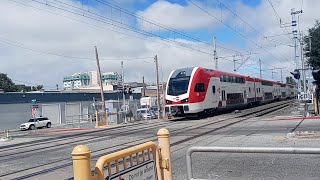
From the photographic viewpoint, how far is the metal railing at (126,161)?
11.9ft

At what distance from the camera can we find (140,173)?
15.3 ft

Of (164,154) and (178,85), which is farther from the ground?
(178,85)

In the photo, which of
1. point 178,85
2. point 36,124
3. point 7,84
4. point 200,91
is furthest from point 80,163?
point 7,84

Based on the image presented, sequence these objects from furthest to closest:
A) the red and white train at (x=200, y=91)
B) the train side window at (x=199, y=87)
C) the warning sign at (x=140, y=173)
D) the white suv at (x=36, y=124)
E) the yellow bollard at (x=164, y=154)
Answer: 1. the white suv at (x=36, y=124)
2. the train side window at (x=199, y=87)
3. the red and white train at (x=200, y=91)
4. the yellow bollard at (x=164, y=154)
5. the warning sign at (x=140, y=173)

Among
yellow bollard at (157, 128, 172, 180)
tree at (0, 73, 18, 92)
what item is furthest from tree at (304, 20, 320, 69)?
tree at (0, 73, 18, 92)

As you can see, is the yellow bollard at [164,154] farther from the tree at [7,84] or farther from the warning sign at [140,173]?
the tree at [7,84]

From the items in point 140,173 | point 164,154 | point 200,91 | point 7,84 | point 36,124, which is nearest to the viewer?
point 140,173

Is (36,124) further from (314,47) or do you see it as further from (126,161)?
(126,161)

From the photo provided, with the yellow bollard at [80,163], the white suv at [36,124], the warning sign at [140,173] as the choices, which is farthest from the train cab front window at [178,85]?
the yellow bollard at [80,163]

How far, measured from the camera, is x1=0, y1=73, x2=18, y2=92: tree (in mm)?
94950

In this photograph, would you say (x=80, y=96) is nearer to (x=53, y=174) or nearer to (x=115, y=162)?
(x=53, y=174)

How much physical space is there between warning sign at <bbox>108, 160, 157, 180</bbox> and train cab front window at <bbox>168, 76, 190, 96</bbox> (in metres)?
24.9

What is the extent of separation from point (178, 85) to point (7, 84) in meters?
78.1

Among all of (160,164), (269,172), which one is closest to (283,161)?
(269,172)
